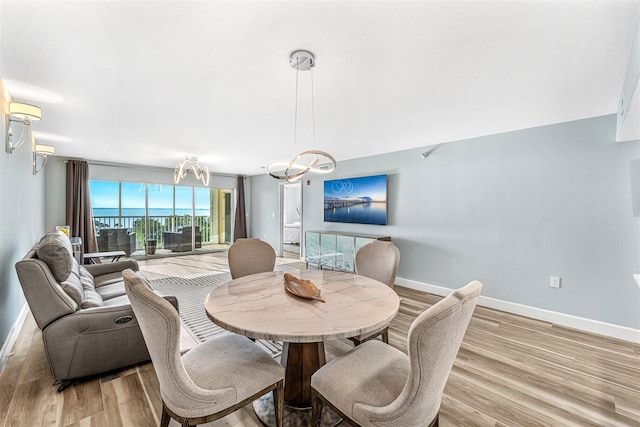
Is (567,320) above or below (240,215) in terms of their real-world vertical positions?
below

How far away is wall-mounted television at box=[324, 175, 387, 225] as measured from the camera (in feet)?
16.1

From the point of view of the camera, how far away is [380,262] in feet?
8.68

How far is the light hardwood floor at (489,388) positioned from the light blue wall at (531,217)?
0.58 m

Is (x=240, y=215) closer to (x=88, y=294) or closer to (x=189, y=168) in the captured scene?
(x=189, y=168)

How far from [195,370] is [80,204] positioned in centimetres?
632

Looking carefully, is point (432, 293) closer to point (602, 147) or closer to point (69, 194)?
point (602, 147)

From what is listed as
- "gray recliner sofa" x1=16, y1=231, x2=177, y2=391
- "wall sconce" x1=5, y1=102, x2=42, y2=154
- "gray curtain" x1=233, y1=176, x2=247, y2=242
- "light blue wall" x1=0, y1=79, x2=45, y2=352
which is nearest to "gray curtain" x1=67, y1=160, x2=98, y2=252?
"light blue wall" x1=0, y1=79, x2=45, y2=352

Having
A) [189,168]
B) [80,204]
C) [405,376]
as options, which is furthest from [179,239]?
[405,376]

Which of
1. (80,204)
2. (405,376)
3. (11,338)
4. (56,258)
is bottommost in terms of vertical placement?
(11,338)

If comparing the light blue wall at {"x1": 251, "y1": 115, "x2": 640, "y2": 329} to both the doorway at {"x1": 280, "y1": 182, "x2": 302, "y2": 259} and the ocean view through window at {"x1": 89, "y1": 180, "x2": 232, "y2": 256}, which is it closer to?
the doorway at {"x1": 280, "y1": 182, "x2": 302, "y2": 259}

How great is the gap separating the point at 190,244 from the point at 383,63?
715 centimetres

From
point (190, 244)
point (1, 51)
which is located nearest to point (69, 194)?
point (190, 244)

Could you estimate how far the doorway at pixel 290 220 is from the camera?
753 centimetres

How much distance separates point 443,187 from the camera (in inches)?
165
